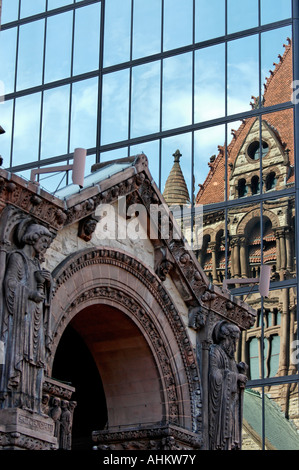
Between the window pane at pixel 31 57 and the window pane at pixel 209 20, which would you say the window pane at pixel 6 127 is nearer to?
the window pane at pixel 31 57

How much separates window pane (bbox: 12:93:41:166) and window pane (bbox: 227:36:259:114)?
7.94 m

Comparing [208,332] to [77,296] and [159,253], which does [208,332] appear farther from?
[77,296]

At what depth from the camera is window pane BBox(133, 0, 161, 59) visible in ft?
134

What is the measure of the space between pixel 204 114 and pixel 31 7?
10046mm

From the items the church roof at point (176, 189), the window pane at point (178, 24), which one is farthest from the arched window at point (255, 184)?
the window pane at point (178, 24)

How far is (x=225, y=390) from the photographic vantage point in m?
26.0

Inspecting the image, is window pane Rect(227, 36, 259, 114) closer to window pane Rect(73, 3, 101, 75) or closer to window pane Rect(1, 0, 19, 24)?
window pane Rect(73, 3, 101, 75)

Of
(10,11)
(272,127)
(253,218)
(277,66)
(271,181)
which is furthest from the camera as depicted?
(10,11)

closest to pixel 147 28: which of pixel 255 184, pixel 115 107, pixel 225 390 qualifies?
pixel 115 107

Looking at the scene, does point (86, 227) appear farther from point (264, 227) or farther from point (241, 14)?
point (241, 14)

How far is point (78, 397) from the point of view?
2872 centimetres

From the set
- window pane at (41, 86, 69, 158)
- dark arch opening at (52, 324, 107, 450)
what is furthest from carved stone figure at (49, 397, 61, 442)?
window pane at (41, 86, 69, 158)

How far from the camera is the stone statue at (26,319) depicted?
20.2 meters
